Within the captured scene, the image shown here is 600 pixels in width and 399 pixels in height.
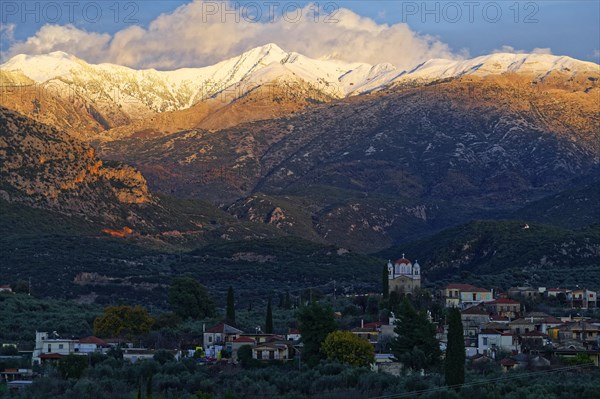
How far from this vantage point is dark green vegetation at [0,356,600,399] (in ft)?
226

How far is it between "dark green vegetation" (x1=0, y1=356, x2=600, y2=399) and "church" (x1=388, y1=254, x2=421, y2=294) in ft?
129

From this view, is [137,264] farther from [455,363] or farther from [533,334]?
[455,363]

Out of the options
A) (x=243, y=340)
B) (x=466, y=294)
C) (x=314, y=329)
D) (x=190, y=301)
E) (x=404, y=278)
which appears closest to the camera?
(x=314, y=329)

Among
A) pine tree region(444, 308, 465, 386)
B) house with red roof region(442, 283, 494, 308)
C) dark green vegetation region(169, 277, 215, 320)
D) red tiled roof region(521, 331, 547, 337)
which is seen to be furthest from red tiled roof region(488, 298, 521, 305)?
pine tree region(444, 308, 465, 386)

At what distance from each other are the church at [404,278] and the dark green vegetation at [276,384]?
1554 inches

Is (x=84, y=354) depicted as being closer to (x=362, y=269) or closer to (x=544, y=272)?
(x=544, y=272)

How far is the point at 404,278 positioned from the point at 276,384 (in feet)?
155

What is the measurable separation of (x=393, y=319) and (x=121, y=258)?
263 feet

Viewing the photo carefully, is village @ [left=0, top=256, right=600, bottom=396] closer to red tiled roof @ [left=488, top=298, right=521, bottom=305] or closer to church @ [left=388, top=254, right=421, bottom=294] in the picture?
red tiled roof @ [left=488, top=298, right=521, bottom=305]

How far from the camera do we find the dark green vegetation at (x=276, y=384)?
68.9m

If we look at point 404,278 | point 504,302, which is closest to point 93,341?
point 504,302

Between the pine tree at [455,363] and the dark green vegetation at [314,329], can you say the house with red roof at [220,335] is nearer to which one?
the dark green vegetation at [314,329]

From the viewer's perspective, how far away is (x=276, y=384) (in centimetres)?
7412

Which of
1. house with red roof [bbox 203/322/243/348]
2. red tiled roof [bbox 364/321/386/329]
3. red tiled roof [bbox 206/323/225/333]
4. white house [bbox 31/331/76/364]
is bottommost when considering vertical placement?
white house [bbox 31/331/76/364]
